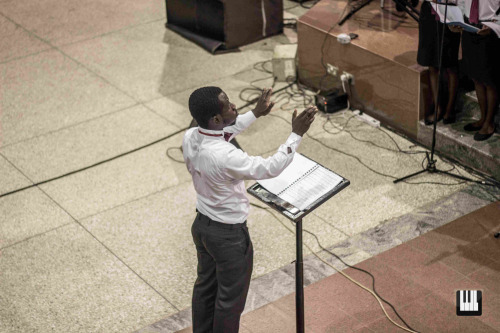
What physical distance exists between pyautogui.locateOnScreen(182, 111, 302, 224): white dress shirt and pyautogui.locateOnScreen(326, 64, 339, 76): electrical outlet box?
12.1 ft

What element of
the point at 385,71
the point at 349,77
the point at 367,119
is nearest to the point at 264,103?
the point at 385,71

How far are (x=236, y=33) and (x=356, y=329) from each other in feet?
16.5

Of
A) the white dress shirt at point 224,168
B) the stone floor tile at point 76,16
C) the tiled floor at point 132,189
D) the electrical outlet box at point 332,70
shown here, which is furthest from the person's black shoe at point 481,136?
the stone floor tile at point 76,16

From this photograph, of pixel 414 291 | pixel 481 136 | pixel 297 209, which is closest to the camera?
pixel 297 209

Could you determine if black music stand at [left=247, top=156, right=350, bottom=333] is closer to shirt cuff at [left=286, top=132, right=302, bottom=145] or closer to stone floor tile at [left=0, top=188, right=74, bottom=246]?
shirt cuff at [left=286, top=132, right=302, bottom=145]

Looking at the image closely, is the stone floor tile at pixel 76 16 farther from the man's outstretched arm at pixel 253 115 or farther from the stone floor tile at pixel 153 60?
the man's outstretched arm at pixel 253 115

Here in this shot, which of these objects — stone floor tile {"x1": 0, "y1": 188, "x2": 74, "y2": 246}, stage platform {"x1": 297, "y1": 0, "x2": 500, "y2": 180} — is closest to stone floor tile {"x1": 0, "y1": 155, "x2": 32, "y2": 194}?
stone floor tile {"x1": 0, "y1": 188, "x2": 74, "y2": 246}

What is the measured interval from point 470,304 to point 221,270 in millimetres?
1758

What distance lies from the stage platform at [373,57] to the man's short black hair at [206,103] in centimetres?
327

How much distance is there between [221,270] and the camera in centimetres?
396

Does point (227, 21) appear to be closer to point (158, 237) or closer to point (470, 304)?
point (158, 237)

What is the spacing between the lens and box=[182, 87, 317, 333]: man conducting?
3672mm

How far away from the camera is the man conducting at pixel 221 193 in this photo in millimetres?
3672

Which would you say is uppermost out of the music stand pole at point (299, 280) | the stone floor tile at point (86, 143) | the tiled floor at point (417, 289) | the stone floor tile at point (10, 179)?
the music stand pole at point (299, 280)
